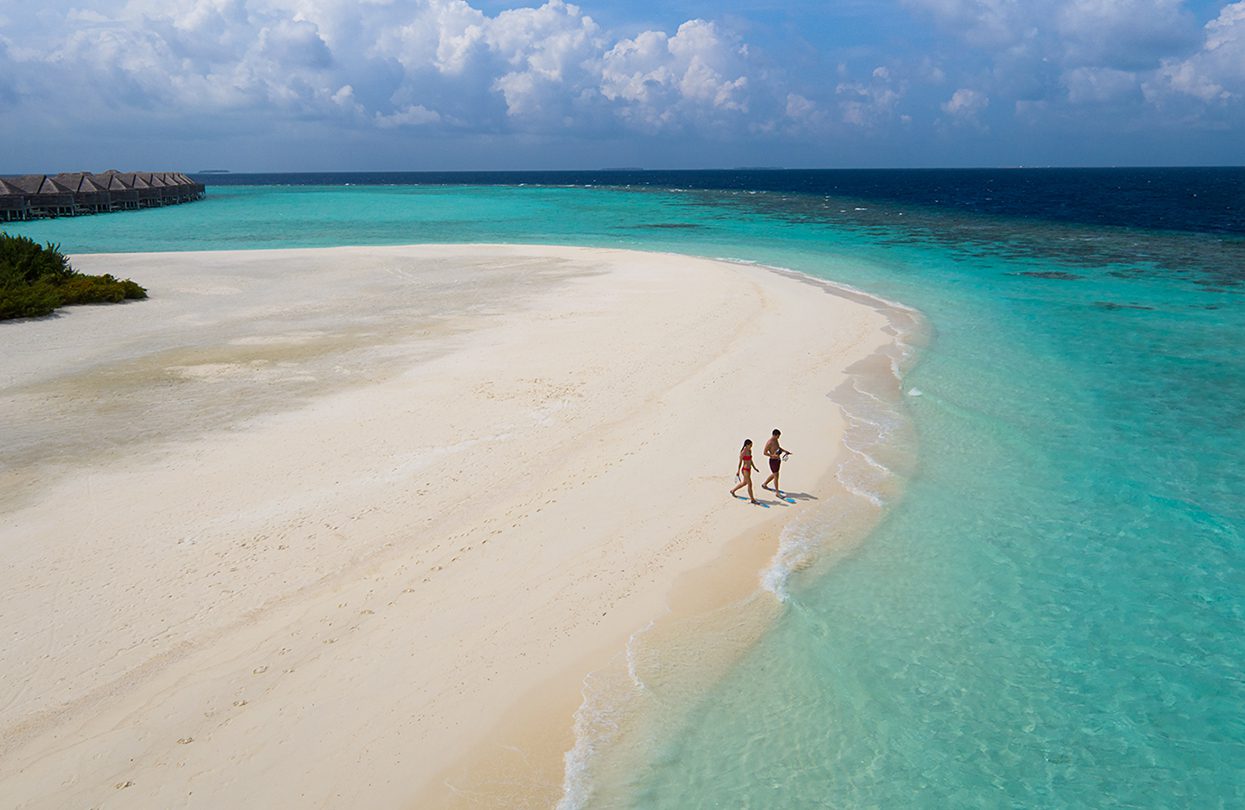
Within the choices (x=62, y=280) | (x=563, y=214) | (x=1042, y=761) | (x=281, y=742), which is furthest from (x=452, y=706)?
(x=563, y=214)

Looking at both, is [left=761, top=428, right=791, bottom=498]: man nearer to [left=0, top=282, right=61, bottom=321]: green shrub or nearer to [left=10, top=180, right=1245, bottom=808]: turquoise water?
[left=10, top=180, right=1245, bottom=808]: turquoise water

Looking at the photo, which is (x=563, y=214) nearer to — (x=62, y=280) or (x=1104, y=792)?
(x=62, y=280)

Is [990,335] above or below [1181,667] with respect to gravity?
above

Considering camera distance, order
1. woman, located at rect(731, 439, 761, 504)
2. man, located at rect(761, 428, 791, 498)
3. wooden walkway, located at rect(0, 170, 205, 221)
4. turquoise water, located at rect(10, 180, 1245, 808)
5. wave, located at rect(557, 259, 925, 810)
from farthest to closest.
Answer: wooden walkway, located at rect(0, 170, 205, 221), man, located at rect(761, 428, 791, 498), woman, located at rect(731, 439, 761, 504), wave, located at rect(557, 259, 925, 810), turquoise water, located at rect(10, 180, 1245, 808)

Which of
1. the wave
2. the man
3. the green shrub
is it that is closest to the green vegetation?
the green shrub

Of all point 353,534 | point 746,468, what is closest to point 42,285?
point 353,534

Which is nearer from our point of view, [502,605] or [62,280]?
[502,605]

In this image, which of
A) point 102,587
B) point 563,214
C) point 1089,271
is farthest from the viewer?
point 563,214
